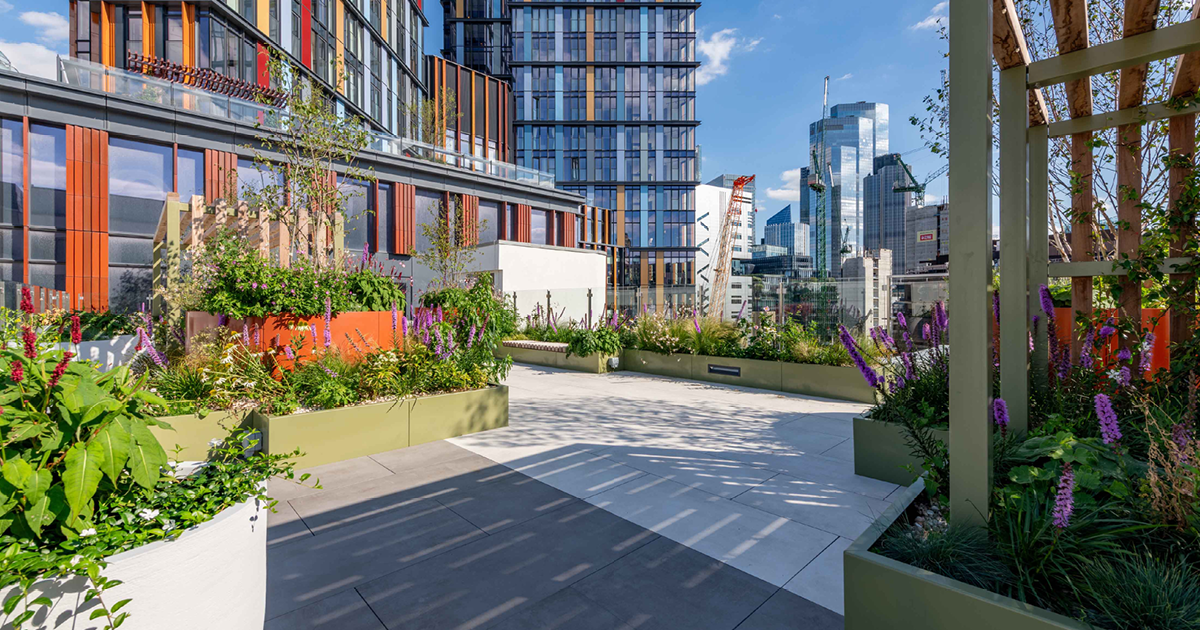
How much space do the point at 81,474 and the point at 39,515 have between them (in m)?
0.12

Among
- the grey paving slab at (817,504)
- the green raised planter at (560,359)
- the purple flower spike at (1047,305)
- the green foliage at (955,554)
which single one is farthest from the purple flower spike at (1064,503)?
the green raised planter at (560,359)

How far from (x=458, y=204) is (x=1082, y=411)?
22842 mm

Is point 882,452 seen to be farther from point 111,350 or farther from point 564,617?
point 111,350

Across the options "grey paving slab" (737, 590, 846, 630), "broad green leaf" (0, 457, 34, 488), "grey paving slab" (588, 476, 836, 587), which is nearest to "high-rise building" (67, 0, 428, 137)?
"grey paving slab" (588, 476, 836, 587)

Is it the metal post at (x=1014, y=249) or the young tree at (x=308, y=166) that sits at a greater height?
the young tree at (x=308, y=166)

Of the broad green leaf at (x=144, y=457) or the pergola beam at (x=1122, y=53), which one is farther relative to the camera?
the pergola beam at (x=1122, y=53)

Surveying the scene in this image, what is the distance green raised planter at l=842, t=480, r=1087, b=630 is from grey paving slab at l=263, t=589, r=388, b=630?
1.86 m

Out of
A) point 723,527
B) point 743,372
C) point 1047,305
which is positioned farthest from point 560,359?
point 1047,305

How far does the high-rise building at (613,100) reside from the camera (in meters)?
44.5

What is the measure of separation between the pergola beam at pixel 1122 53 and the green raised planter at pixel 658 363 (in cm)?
625

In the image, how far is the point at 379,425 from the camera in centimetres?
441

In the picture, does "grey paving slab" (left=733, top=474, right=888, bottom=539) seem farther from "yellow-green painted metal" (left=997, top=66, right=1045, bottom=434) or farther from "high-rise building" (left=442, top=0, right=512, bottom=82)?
"high-rise building" (left=442, top=0, right=512, bottom=82)

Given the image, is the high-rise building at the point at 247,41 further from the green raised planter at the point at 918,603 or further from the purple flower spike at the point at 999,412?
the green raised planter at the point at 918,603

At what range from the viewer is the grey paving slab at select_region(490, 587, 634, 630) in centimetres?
206
